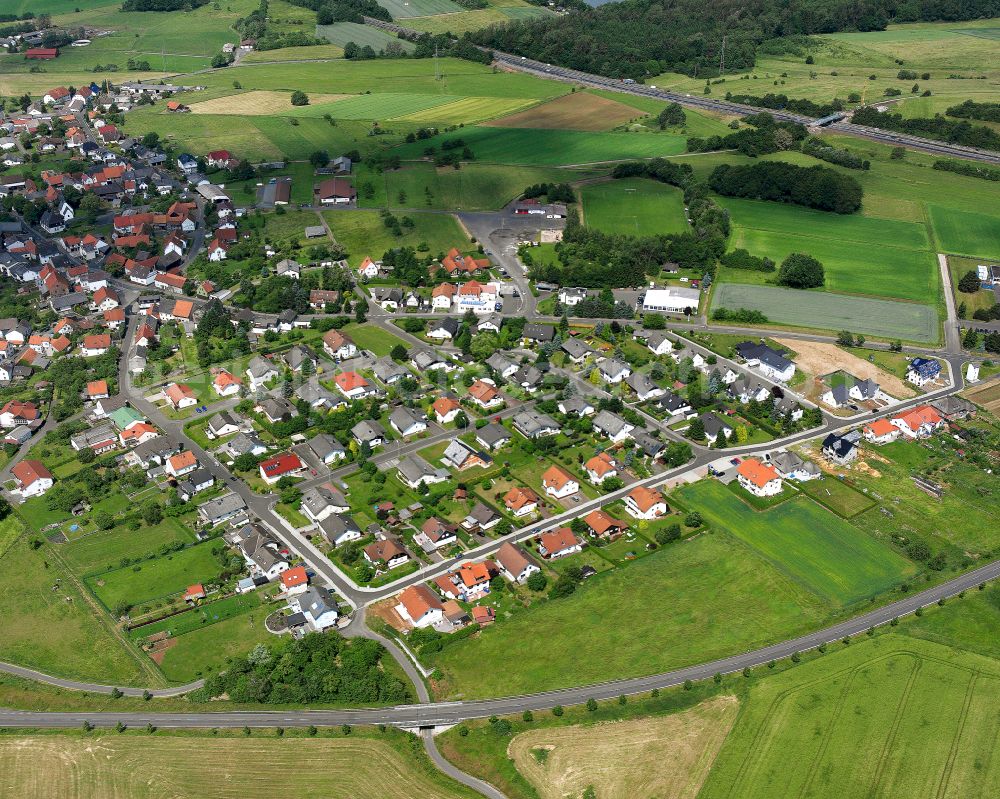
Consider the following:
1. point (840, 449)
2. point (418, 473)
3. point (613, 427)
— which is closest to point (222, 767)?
point (418, 473)

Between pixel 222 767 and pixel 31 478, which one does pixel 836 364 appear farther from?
pixel 31 478

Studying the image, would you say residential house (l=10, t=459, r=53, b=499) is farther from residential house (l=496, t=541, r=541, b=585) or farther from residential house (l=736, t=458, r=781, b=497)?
residential house (l=736, t=458, r=781, b=497)

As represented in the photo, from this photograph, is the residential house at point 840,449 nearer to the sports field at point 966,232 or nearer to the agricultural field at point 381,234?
the sports field at point 966,232

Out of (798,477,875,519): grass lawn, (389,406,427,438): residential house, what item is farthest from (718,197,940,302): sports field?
(389,406,427,438): residential house

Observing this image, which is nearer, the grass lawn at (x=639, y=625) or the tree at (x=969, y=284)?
the grass lawn at (x=639, y=625)

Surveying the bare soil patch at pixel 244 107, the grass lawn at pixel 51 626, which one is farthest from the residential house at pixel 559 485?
the bare soil patch at pixel 244 107

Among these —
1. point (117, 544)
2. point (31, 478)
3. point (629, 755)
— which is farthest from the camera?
point (31, 478)

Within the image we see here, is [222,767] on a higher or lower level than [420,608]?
lower
